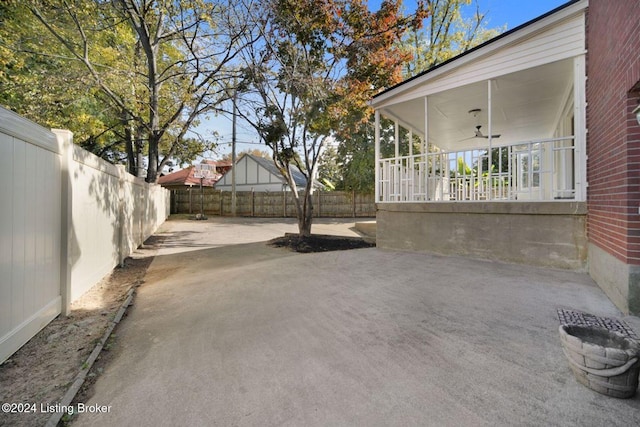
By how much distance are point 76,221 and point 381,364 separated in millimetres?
3562

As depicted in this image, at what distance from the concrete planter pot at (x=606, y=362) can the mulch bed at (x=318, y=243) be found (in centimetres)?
587

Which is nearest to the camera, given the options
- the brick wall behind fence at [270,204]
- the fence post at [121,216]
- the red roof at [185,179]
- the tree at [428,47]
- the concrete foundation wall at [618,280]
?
the concrete foundation wall at [618,280]

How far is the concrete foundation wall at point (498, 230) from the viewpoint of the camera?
4.25 metres

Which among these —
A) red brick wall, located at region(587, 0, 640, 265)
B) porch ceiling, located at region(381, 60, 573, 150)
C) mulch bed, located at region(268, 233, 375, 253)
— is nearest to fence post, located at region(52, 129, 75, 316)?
mulch bed, located at region(268, 233, 375, 253)

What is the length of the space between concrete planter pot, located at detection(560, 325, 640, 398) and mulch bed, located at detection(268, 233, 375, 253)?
587 centimetres

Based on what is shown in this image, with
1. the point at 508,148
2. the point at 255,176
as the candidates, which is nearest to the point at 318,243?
the point at 508,148

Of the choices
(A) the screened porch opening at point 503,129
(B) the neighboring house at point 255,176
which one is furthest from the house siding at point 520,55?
(B) the neighboring house at point 255,176

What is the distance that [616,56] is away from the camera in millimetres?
3033

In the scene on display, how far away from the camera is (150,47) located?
9.58 metres

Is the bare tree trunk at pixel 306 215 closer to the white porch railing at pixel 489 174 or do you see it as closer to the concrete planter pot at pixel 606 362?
the white porch railing at pixel 489 174

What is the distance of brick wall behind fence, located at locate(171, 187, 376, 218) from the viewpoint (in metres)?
19.4

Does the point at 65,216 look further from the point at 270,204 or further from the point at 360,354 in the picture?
the point at 270,204

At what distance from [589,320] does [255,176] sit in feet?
82.1

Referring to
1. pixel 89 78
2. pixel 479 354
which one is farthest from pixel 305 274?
pixel 89 78
